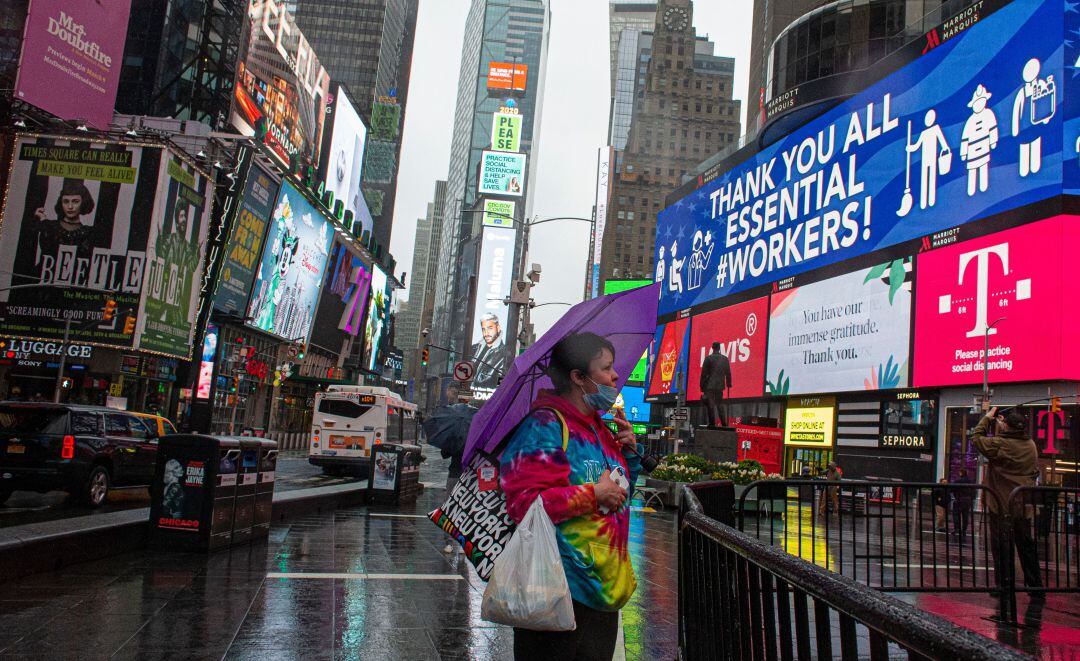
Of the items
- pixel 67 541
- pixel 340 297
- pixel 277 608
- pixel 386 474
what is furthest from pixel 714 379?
Answer: pixel 277 608

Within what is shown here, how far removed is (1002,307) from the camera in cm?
2781

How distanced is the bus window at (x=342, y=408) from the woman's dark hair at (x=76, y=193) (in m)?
15.4

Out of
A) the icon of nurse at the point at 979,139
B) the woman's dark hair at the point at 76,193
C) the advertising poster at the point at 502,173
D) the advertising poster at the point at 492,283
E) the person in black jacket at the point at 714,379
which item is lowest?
the person in black jacket at the point at 714,379

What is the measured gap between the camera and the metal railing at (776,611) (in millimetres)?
1525

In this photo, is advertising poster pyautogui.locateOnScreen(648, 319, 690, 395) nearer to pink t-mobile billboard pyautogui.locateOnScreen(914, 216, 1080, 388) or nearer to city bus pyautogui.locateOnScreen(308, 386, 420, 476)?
pink t-mobile billboard pyautogui.locateOnScreen(914, 216, 1080, 388)

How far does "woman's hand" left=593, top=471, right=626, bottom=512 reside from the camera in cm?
306

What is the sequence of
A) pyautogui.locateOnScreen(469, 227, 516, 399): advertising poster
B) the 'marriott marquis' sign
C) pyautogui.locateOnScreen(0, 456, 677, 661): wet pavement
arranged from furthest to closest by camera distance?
pyautogui.locateOnScreen(469, 227, 516, 399): advertising poster < the 'marriott marquis' sign < pyautogui.locateOnScreen(0, 456, 677, 661): wet pavement

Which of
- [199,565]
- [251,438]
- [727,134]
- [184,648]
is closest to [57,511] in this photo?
[251,438]

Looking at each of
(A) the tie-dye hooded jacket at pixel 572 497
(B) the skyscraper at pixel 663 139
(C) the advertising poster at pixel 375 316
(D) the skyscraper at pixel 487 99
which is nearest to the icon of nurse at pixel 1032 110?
(A) the tie-dye hooded jacket at pixel 572 497

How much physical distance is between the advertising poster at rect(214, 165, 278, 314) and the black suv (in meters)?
28.3

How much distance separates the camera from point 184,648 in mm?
5195

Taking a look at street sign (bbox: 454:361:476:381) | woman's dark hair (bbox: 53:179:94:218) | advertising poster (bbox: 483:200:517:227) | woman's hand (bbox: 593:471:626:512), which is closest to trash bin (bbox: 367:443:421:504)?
street sign (bbox: 454:361:476:381)

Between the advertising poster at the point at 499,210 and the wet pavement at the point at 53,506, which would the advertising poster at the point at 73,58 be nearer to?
the wet pavement at the point at 53,506

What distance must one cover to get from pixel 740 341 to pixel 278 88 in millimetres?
33858
